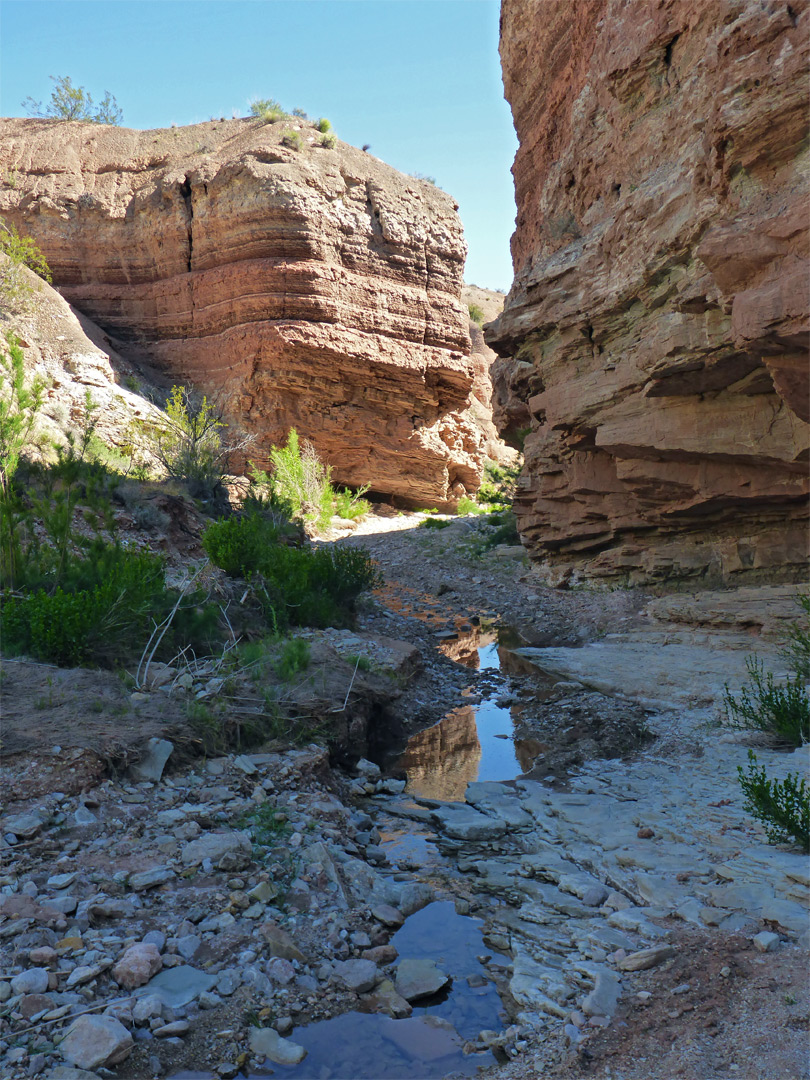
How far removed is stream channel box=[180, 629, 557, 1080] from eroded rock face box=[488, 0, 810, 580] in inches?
206

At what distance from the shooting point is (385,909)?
3.65 m

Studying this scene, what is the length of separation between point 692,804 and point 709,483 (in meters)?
6.61

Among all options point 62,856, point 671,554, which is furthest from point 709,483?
point 62,856

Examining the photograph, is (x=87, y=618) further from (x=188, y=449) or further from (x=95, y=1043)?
(x=188, y=449)

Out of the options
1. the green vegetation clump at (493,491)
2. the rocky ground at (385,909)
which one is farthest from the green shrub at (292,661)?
the green vegetation clump at (493,491)

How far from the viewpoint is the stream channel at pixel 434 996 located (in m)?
2.71

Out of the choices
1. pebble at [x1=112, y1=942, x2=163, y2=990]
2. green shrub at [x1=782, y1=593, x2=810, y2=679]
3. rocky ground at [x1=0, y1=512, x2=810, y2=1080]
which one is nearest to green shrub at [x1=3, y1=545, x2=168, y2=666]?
rocky ground at [x1=0, y1=512, x2=810, y2=1080]

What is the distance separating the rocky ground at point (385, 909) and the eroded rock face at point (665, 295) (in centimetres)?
460

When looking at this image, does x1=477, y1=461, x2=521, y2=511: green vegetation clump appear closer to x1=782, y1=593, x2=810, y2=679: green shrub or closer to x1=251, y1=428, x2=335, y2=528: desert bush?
x1=251, y1=428, x2=335, y2=528: desert bush

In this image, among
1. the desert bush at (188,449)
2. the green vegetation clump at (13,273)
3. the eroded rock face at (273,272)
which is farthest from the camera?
the eroded rock face at (273,272)

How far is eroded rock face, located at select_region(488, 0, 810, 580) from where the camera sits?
272 inches

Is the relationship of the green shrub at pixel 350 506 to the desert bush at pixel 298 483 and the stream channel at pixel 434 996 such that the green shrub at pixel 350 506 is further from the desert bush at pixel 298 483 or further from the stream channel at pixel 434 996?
the stream channel at pixel 434 996

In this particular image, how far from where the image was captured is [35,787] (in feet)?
13.1

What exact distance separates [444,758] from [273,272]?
2014 centimetres
